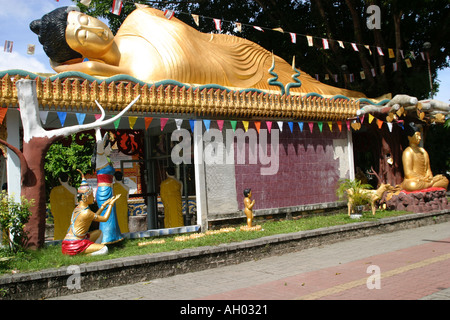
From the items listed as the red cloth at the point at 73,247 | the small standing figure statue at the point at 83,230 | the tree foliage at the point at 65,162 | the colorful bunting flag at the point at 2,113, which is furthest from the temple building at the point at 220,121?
the tree foliage at the point at 65,162

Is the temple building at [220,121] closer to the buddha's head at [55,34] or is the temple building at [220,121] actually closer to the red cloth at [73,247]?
the buddha's head at [55,34]

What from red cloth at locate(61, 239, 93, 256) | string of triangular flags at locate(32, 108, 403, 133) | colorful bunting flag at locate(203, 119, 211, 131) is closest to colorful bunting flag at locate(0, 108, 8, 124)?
string of triangular flags at locate(32, 108, 403, 133)

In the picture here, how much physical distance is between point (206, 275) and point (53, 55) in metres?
5.59

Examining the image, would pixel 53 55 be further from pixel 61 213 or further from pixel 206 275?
pixel 206 275

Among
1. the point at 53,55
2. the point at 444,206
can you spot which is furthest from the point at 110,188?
the point at 444,206

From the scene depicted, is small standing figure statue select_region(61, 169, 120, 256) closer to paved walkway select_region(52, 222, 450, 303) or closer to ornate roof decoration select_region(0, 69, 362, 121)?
paved walkway select_region(52, 222, 450, 303)

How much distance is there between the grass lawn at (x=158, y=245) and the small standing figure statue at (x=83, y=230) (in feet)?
0.45

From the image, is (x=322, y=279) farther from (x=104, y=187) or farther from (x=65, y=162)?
(x=65, y=162)

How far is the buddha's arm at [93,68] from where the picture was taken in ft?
26.1

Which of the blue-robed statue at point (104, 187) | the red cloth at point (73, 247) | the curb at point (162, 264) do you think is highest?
the blue-robed statue at point (104, 187)

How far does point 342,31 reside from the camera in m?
18.0

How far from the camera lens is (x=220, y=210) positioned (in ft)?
28.8

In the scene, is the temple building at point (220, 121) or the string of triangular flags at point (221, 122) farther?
the temple building at point (220, 121)

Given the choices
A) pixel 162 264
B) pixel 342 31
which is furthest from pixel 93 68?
pixel 342 31
